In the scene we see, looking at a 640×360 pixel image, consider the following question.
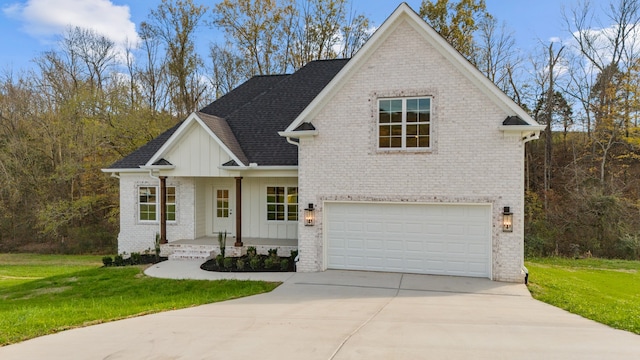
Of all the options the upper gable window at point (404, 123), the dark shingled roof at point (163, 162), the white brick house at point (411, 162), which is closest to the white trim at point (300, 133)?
the white brick house at point (411, 162)

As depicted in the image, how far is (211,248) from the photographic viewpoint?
43.8 ft

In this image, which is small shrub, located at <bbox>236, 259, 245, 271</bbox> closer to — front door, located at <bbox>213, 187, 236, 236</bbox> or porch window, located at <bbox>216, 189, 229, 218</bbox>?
front door, located at <bbox>213, 187, 236, 236</bbox>

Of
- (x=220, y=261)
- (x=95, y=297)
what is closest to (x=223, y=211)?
(x=220, y=261)

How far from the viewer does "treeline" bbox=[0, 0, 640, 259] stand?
20.9 metres

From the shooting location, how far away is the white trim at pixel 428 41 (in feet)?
32.2

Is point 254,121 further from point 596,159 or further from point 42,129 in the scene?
point 596,159

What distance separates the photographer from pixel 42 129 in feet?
79.8

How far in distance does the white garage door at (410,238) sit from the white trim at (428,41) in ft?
8.60

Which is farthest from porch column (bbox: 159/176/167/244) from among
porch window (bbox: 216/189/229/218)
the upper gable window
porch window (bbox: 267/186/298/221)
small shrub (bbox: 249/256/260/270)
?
the upper gable window

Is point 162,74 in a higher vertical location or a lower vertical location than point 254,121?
higher

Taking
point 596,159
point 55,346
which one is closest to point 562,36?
point 596,159

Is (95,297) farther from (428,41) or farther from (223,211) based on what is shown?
(428,41)

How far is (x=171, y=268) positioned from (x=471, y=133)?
369 inches

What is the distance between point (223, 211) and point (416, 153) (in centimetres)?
821
